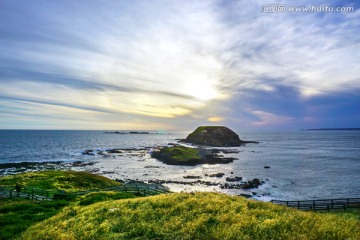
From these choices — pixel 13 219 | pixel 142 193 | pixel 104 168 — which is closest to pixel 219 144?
pixel 104 168

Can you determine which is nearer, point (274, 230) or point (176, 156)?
point (274, 230)

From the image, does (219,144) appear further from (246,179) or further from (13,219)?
(13,219)

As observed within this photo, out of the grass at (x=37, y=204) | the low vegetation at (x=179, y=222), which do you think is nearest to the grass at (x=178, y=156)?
the grass at (x=37, y=204)

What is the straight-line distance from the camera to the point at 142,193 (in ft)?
108

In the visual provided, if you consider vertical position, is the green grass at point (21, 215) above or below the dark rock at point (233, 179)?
above

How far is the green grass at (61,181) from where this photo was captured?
42763 mm

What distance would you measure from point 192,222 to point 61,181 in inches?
1536

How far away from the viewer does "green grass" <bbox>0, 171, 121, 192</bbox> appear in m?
42.8

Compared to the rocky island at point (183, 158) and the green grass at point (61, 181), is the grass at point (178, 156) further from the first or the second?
the green grass at point (61, 181)

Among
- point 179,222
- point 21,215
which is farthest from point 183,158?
point 179,222

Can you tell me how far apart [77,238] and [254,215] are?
1123cm

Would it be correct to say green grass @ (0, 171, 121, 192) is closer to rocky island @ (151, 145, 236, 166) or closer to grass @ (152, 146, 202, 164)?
rocky island @ (151, 145, 236, 166)

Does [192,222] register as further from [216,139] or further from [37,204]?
[216,139]

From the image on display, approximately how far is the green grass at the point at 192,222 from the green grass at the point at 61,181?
Result: 83.2 feet
